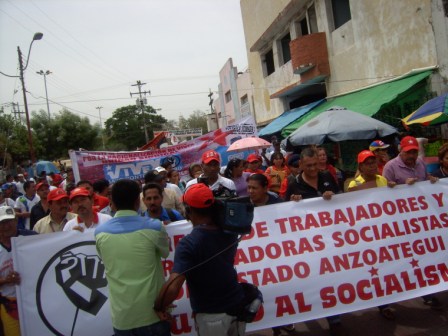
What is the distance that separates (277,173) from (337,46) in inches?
317

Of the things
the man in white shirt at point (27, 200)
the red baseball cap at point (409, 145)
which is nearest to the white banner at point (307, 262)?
the red baseball cap at point (409, 145)

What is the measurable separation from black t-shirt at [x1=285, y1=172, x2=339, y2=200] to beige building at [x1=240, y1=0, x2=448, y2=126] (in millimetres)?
6058

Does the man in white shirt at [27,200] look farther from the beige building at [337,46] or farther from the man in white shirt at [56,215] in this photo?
the beige building at [337,46]

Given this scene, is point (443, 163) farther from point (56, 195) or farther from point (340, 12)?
point (340, 12)

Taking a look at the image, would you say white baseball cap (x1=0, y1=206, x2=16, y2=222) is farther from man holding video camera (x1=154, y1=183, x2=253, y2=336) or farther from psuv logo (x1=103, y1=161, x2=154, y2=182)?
psuv logo (x1=103, y1=161, x2=154, y2=182)

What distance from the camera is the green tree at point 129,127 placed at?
70.1m

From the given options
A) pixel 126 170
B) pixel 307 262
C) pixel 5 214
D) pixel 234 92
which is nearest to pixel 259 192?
pixel 307 262

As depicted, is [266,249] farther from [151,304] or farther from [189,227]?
[151,304]

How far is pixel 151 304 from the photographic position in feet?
7.85

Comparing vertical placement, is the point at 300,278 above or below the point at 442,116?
below

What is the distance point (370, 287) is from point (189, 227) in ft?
5.72

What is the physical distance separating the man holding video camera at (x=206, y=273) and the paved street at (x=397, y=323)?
5.44 ft

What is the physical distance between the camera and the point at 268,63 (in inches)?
812

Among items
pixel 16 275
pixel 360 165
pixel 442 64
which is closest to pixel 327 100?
pixel 442 64
